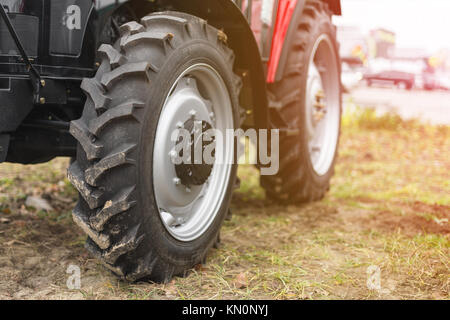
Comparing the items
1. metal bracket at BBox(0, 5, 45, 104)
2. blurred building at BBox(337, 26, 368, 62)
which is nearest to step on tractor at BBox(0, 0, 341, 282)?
metal bracket at BBox(0, 5, 45, 104)

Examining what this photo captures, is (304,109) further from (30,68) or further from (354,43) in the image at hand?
(354,43)

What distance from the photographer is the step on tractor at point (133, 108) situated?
2252 mm

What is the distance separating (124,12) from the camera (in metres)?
2.84

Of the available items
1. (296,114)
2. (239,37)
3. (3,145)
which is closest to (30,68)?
(3,145)

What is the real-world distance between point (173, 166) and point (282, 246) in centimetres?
110

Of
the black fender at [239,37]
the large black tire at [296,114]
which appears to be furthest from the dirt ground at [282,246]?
the black fender at [239,37]

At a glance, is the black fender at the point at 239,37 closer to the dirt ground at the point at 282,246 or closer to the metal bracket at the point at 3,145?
the metal bracket at the point at 3,145

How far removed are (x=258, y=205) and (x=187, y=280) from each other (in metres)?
1.83

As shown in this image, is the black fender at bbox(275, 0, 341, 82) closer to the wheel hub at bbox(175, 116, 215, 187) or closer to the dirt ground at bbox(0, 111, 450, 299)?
the wheel hub at bbox(175, 116, 215, 187)

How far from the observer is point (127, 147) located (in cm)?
222

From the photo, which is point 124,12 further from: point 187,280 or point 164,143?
point 187,280

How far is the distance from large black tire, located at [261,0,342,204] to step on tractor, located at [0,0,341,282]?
0.31 meters

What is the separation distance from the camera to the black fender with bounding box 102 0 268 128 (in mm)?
2900
